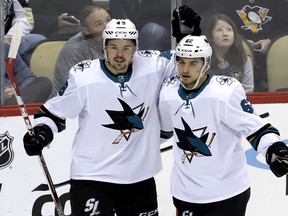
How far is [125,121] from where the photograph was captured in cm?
398

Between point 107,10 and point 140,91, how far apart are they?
848 millimetres

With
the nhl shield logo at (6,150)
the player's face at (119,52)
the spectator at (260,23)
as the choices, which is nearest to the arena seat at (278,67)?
the spectator at (260,23)

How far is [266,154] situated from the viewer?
3.67 m

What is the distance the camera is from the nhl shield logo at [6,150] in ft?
15.3

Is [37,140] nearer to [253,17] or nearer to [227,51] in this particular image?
[227,51]

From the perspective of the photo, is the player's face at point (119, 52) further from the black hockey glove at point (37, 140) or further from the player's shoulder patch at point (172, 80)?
the black hockey glove at point (37, 140)

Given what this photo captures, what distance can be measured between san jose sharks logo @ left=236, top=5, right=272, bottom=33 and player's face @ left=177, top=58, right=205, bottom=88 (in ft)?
4.00

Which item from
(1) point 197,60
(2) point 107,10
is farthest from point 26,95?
(1) point 197,60

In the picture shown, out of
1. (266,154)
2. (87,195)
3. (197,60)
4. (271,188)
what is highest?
(197,60)

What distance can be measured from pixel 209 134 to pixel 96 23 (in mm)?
1219

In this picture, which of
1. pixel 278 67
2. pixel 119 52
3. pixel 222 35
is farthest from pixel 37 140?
pixel 278 67

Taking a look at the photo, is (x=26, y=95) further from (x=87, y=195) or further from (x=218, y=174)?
(x=218, y=174)

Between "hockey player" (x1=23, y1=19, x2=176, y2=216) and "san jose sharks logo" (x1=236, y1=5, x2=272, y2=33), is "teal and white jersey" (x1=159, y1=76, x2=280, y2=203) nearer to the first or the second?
"hockey player" (x1=23, y1=19, x2=176, y2=216)

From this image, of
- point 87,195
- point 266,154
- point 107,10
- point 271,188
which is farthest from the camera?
point 271,188
